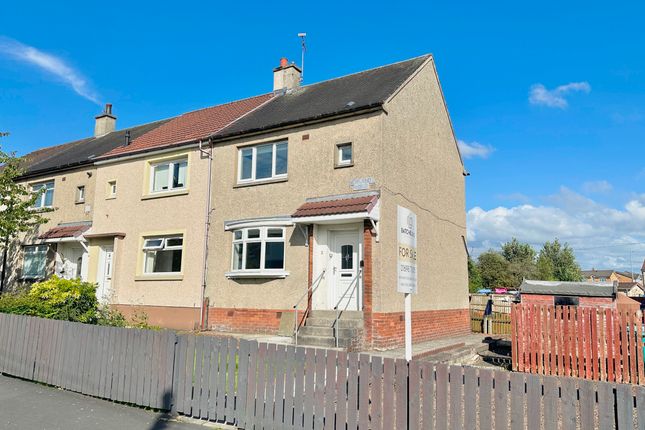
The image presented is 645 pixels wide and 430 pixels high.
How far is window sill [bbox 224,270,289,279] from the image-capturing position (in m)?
13.9

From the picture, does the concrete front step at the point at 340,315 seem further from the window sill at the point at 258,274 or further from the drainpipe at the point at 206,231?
the drainpipe at the point at 206,231

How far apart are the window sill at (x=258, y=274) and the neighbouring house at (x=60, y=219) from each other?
24.7 feet

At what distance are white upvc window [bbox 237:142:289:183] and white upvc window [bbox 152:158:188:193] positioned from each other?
2491 millimetres

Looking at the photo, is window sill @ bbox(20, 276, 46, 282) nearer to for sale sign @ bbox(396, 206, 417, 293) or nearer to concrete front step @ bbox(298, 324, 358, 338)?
concrete front step @ bbox(298, 324, 358, 338)

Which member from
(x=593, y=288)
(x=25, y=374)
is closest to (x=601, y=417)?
(x=25, y=374)

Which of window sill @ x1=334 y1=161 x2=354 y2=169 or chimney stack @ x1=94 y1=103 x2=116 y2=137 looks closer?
window sill @ x1=334 y1=161 x2=354 y2=169

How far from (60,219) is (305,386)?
61.5 feet

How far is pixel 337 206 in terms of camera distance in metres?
12.8

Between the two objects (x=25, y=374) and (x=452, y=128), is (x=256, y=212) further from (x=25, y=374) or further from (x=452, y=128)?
(x=452, y=128)

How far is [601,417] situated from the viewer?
447 cm

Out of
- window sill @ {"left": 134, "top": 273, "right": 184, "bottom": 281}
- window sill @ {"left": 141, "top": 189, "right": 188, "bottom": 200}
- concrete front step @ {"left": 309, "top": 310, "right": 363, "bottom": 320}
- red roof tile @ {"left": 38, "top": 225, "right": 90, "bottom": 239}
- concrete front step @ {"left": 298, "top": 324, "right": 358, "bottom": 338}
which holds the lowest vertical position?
concrete front step @ {"left": 298, "top": 324, "right": 358, "bottom": 338}

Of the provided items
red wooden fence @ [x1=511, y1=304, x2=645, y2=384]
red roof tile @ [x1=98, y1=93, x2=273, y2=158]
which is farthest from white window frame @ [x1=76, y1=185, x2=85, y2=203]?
red wooden fence @ [x1=511, y1=304, x2=645, y2=384]

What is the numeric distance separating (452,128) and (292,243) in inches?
340

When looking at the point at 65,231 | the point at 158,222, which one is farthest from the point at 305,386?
the point at 65,231
